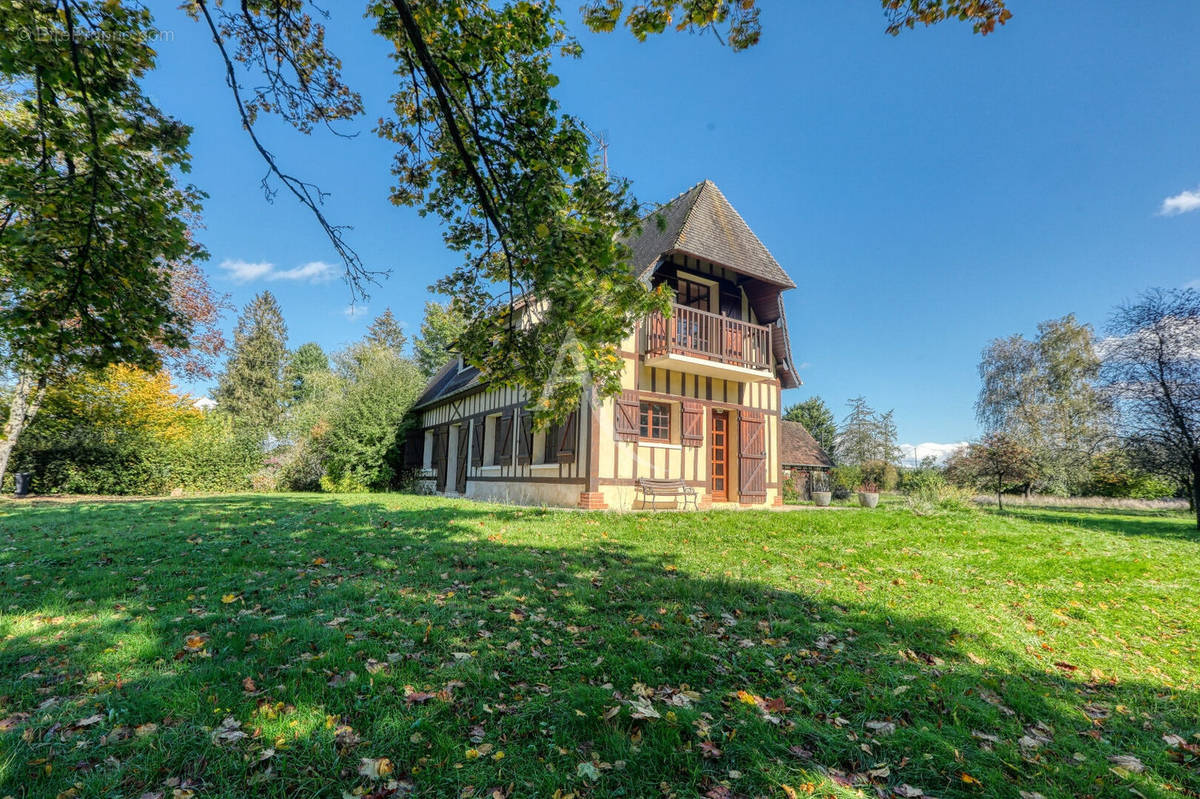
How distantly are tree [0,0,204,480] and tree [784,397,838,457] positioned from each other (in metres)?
37.3

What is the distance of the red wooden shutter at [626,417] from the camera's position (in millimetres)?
10445

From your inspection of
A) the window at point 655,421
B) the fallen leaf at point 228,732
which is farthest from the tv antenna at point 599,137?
the window at point 655,421

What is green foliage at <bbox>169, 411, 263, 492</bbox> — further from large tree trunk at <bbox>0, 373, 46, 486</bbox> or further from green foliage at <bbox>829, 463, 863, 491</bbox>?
green foliage at <bbox>829, 463, 863, 491</bbox>

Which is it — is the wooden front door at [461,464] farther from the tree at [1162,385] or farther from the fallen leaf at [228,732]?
the tree at [1162,385]

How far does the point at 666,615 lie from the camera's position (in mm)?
3928

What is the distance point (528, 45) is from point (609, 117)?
0.88 m

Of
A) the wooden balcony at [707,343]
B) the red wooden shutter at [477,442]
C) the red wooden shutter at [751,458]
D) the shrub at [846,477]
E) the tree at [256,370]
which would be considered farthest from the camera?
the tree at [256,370]

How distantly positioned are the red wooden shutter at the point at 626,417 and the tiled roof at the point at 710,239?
270 cm

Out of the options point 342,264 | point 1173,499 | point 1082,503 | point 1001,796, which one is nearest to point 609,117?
point 342,264

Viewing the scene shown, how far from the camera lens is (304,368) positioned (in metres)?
40.7

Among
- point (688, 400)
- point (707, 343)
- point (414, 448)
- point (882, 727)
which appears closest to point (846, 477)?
point (688, 400)

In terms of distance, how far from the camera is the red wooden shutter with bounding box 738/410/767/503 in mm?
12172

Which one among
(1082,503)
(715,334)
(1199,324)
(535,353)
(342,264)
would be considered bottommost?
(1082,503)

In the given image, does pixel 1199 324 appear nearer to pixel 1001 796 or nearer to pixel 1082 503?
pixel 1082 503
